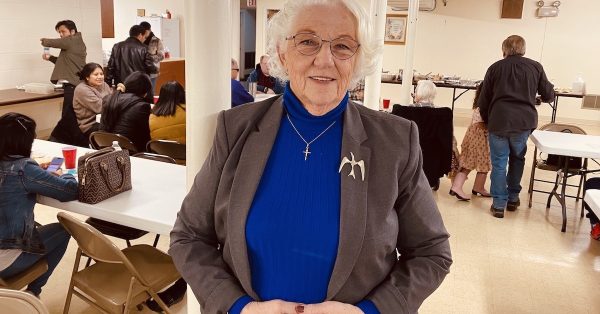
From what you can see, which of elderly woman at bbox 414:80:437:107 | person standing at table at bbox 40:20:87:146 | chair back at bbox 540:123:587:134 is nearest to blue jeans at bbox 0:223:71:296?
elderly woman at bbox 414:80:437:107

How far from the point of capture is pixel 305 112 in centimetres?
120

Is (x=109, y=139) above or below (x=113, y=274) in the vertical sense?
above

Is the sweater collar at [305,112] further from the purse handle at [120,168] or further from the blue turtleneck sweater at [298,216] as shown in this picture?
the purse handle at [120,168]

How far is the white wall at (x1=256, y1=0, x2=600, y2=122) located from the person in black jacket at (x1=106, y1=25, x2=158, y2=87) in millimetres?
5653

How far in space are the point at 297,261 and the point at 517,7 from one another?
9.93 metres

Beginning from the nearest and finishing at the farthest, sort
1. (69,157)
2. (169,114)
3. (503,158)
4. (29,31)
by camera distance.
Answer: (69,157), (169,114), (503,158), (29,31)

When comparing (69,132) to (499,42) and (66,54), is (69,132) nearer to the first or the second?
(66,54)

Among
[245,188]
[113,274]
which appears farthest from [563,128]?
[245,188]

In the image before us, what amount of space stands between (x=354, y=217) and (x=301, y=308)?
25 cm

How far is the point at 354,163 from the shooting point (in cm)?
115

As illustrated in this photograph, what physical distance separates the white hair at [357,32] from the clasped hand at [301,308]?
1.75 feet

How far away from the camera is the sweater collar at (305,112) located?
120 cm

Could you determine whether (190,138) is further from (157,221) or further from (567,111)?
(567,111)

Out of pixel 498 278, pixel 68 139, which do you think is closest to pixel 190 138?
pixel 498 278
